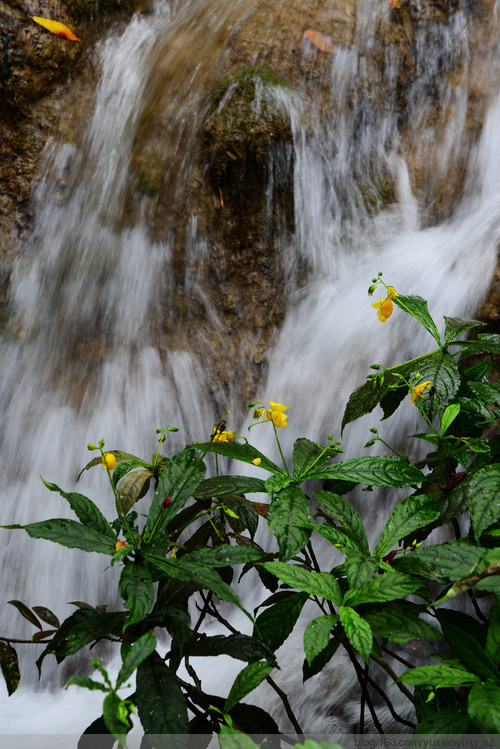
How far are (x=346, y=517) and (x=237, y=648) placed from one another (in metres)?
0.33

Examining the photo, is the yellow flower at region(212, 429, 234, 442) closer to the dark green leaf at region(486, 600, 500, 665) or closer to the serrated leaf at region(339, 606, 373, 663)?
the serrated leaf at region(339, 606, 373, 663)

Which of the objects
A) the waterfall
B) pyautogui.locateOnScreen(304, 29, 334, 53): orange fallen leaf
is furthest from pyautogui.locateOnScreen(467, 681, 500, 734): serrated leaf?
pyautogui.locateOnScreen(304, 29, 334, 53): orange fallen leaf

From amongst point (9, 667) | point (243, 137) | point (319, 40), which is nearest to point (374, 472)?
point (9, 667)

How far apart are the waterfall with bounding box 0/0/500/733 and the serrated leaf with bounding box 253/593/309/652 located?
3.99 ft

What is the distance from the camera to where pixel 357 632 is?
0.94 meters

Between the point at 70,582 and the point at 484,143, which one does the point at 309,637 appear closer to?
the point at 70,582

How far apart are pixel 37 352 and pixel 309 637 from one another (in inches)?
89.8

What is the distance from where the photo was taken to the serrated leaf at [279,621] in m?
1.12

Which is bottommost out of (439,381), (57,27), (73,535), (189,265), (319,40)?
(73,535)

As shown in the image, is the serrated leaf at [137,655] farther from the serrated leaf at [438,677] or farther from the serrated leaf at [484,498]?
the serrated leaf at [484,498]

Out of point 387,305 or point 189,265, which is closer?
point 387,305

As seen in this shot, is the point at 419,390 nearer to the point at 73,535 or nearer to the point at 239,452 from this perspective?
the point at 239,452

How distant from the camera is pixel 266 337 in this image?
2.79 meters

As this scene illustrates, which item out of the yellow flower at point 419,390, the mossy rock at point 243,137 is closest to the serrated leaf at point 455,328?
the yellow flower at point 419,390
